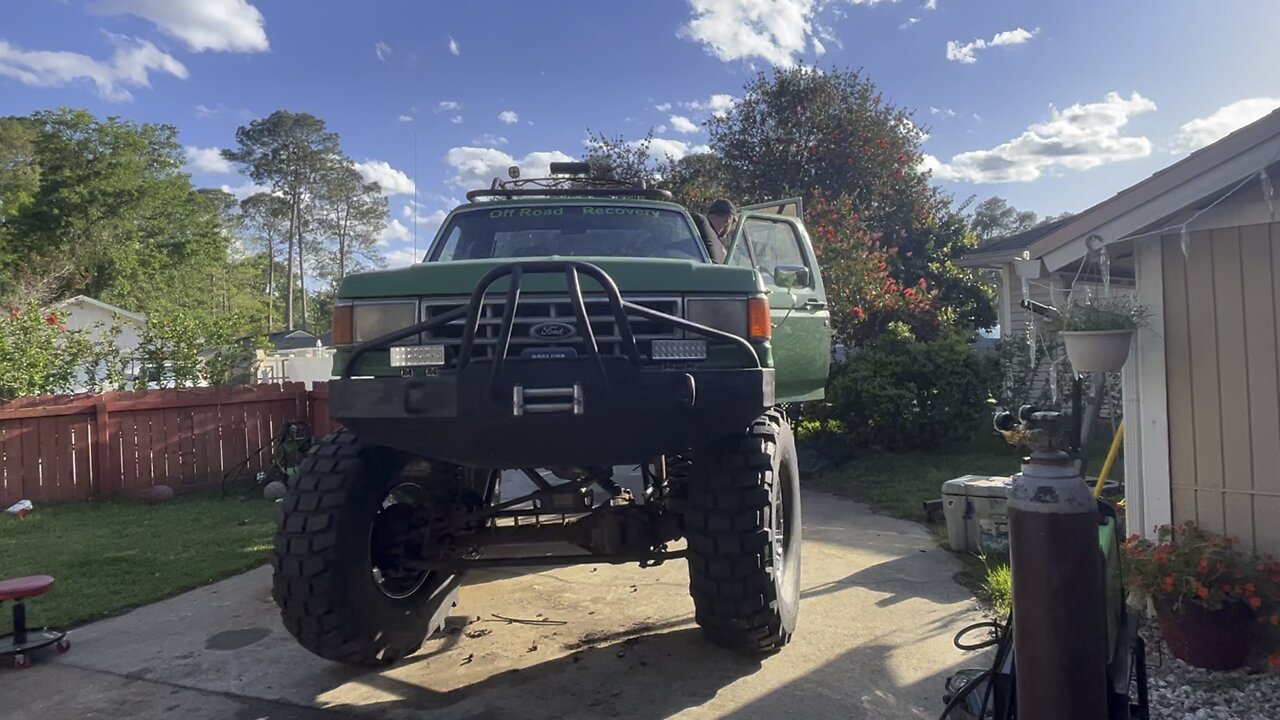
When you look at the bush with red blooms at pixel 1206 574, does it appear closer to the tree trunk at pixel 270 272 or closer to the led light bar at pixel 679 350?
the led light bar at pixel 679 350

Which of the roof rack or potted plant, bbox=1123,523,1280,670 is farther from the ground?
the roof rack

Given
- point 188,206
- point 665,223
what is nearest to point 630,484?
point 665,223

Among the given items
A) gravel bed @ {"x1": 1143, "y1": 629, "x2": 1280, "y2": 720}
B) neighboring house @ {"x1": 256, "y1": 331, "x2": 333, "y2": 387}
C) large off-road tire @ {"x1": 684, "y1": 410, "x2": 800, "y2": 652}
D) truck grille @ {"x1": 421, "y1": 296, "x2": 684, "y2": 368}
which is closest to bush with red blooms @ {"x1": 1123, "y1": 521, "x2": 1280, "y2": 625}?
gravel bed @ {"x1": 1143, "y1": 629, "x2": 1280, "y2": 720}

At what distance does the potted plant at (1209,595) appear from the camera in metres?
3.86

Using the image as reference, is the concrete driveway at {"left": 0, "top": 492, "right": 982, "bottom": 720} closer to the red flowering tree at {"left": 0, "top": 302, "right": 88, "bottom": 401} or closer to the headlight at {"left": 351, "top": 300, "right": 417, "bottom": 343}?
the headlight at {"left": 351, "top": 300, "right": 417, "bottom": 343}

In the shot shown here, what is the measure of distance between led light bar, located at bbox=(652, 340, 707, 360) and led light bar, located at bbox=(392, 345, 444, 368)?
0.85m

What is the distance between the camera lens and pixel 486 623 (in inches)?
190

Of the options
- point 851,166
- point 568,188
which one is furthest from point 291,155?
point 568,188

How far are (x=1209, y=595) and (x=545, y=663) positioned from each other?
3015 mm

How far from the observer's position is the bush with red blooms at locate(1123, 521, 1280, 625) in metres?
3.85

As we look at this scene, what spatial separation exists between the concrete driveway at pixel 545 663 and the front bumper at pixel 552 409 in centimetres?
113

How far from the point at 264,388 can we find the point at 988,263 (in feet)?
31.0

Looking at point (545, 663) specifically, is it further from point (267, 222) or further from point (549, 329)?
point (267, 222)

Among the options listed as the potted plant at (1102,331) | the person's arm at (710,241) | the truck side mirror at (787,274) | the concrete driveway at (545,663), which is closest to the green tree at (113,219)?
the concrete driveway at (545,663)
